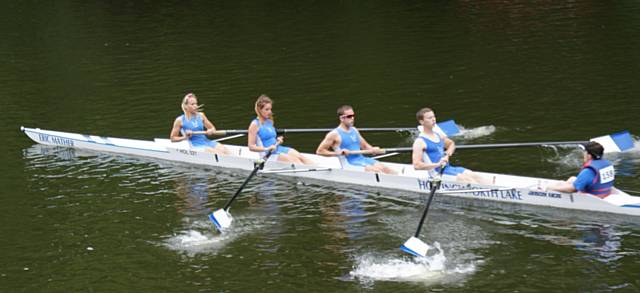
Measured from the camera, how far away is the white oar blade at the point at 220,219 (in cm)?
1627

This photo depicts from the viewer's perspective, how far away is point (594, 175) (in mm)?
15492

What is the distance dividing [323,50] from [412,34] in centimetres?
447

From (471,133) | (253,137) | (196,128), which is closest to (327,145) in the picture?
(253,137)

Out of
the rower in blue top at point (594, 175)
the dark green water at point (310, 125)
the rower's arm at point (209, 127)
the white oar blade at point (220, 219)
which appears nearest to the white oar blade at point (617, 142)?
the dark green water at point (310, 125)

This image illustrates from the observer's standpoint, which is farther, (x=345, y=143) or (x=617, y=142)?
(x=345, y=143)

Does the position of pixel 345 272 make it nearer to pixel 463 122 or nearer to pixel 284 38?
pixel 463 122

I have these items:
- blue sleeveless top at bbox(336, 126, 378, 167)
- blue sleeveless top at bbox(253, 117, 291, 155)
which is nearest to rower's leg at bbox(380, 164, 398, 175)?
blue sleeveless top at bbox(336, 126, 378, 167)

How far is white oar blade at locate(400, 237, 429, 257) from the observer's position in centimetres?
1418

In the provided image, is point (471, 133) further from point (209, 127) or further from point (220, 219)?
point (220, 219)

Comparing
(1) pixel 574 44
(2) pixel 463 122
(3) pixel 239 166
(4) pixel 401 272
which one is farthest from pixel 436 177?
(1) pixel 574 44

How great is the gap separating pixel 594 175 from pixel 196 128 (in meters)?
9.71

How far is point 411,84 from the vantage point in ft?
94.0

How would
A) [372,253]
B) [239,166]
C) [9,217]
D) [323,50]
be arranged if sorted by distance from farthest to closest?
[323,50]
[239,166]
[9,217]
[372,253]

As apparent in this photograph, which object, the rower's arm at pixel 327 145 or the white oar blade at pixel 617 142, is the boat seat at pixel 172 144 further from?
the white oar blade at pixel 617 142
